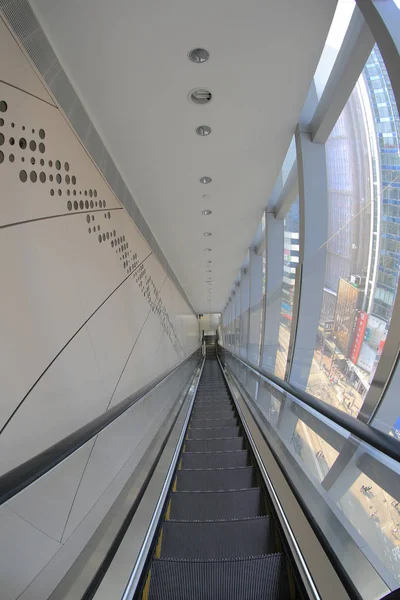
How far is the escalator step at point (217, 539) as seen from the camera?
1945 millimetres

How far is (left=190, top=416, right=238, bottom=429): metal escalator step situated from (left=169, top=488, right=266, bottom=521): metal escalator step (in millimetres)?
2324

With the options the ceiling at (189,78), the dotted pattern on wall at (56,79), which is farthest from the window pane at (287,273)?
the dotted pattern on wall at (56,79)

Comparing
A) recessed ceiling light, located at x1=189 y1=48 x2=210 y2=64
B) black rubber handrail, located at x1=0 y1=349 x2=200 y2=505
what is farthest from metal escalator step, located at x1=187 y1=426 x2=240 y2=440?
recessed ceiling light, located at x1=189 y1=48 x2=210 y2=64

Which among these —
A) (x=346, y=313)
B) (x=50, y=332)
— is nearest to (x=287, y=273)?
(x=346, y=313)

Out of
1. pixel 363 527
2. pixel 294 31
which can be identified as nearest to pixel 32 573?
pixel 363 527

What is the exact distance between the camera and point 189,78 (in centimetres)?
321

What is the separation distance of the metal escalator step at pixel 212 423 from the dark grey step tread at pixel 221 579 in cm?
318

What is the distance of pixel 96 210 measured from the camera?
13.0 ft

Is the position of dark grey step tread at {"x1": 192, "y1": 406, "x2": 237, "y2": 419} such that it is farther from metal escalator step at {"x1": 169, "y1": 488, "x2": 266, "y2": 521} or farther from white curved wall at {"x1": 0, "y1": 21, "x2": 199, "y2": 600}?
metal escalator step at {"x1": 169, "y1": 488, "x2": 266, "y2": 521}

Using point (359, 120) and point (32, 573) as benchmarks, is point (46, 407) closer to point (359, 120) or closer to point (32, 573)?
point (32, 573)

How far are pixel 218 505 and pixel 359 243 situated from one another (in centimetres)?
258

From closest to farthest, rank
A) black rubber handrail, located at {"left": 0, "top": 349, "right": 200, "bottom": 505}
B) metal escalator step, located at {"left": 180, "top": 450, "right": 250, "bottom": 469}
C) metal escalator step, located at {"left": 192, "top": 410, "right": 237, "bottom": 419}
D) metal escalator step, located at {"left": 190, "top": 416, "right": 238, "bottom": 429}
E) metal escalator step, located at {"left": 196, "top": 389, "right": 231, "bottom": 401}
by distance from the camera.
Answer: black rubber handrail, located at {"left": 0, "top": 349, "right": 200, "bottom": 505} < metal escalator step, located at {"left": 180, "top": 450, "right": 250, "bottom": 469} < metal escalator step, located at {"left": 190, "top": 416, "right": 238, "bottom": 429} < metal escalator step, located at {"left": 192, "top": 410, "right": 237, "bottom": 419} < metal escalator step, located at {"left": 196, "top": 389, "right": 231, "bottom": 401}

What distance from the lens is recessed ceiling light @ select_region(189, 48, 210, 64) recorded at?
2.93 meters

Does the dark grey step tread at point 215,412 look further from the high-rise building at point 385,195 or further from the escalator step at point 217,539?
the high-rise building at point 385,195
